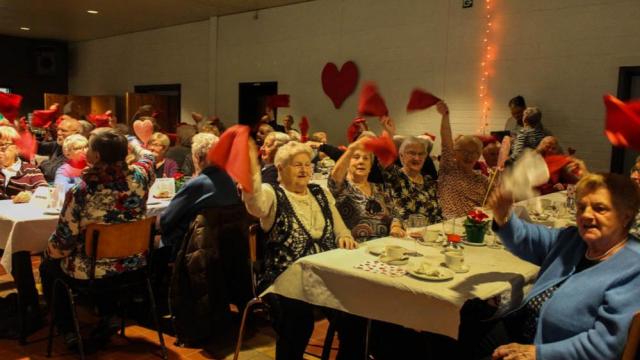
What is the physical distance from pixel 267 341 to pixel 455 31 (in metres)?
5.27

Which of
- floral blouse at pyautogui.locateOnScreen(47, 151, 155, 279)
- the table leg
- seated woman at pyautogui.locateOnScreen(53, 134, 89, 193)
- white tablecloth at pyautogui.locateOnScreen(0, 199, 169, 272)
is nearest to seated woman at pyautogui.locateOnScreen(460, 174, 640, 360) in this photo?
floral blouse at pyautogui.locateOnScreen(47, 151, 155, 279)

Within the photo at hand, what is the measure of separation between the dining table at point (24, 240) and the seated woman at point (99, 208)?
0.16 metres

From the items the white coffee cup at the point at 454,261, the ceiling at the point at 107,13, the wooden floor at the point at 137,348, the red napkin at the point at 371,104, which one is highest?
the ceiling at the point at 107,13

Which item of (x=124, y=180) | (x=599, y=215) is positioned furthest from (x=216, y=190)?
(x=599, y=215)

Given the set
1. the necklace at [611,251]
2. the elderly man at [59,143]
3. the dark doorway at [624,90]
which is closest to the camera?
the necklace at [611,251]

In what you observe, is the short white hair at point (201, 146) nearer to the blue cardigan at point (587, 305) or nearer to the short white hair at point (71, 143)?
the short white hair at point (71, 143)

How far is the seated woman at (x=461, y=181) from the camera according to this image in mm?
3921

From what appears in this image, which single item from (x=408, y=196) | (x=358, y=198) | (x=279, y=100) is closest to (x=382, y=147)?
(x=358, y=198)

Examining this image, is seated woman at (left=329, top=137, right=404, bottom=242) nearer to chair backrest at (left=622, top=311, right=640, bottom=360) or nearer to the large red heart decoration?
chair backrest at (left=622, top=311, right=640, bottom=360)

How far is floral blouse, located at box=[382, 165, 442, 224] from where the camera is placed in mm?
3533

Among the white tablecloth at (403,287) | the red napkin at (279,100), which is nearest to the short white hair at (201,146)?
the white tablecloth at (403,287)

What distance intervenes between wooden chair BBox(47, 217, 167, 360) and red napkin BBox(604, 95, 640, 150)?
7.34 feet

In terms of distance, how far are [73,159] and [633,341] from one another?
3.49 m

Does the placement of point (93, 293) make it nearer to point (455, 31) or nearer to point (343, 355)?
point (343, 355)
